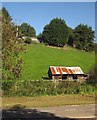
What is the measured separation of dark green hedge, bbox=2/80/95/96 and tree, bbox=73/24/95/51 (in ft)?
212

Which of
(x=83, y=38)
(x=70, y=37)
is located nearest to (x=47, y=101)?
(x=83, y=38)

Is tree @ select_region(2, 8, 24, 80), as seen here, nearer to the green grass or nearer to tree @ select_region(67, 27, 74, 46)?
the green grass

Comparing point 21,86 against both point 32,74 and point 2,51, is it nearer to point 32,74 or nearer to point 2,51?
point 2,51

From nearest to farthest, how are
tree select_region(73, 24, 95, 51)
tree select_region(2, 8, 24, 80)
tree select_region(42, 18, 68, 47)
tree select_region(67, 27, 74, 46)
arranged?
tree select_region(2, 8, 24, 80) < tree select_region(73, 24, 95, 51) < tree select_region(42, 18, 68, 47) < tree select_region(67, 27, 74, 46)

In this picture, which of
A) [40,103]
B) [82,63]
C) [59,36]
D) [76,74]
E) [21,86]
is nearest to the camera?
[40,103]

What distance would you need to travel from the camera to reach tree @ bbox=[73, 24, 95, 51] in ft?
353

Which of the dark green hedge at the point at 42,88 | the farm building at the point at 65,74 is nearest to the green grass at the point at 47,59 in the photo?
the farm building at the point at 65,74

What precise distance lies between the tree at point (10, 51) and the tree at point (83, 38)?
71412mm

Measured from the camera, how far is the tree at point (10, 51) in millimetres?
33906

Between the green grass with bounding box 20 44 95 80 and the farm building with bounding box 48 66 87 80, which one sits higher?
the green grass with bounding box 20 44 95 80

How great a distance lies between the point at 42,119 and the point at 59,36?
9188cm

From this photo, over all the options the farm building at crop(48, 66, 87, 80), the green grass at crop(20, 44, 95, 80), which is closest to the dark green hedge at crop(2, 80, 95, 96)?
the farm building at crop(48, 66, 87, 80)

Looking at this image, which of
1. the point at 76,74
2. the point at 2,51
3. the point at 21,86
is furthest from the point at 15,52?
the point at 76,74

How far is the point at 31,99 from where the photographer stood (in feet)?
118
